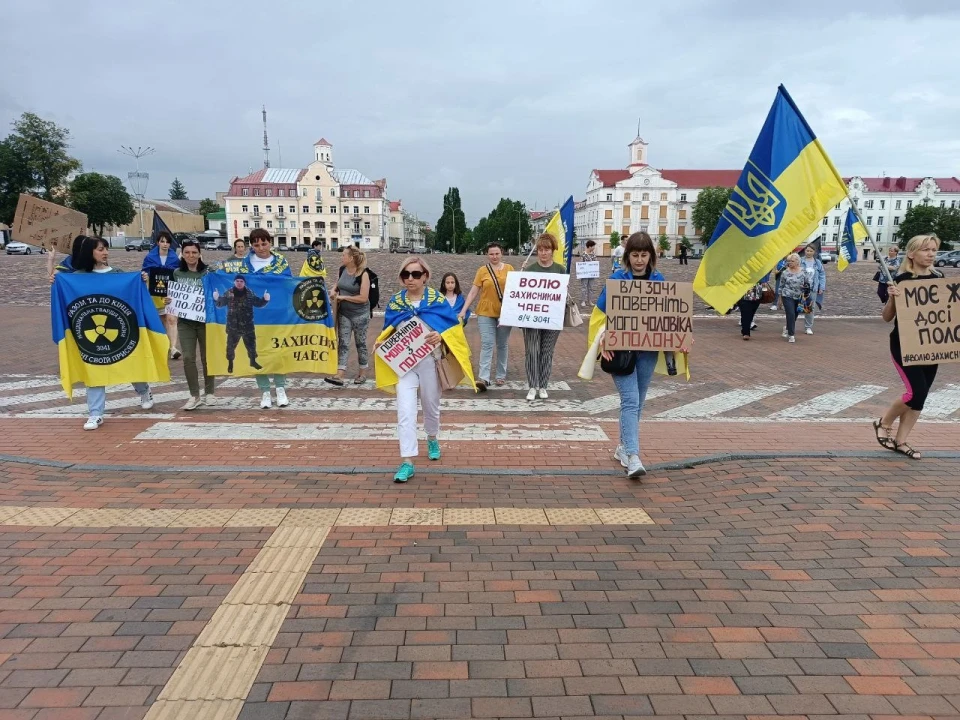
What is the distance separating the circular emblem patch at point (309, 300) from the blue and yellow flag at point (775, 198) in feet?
14.0

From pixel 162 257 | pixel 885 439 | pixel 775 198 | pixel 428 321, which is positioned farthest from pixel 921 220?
pixel 428 321

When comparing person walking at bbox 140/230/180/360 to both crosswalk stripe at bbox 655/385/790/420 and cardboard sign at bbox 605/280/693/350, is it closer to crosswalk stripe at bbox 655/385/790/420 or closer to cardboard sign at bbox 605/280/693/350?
cardboard sign at bbox 605/280/693/350

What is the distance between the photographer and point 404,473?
4848mm

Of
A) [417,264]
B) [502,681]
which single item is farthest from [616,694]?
[417,264]

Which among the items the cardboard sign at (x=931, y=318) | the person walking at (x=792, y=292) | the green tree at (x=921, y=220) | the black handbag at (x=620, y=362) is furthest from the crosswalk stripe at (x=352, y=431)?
the green tree at (x=921, y=220)

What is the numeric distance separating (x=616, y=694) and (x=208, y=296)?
6.03 meters

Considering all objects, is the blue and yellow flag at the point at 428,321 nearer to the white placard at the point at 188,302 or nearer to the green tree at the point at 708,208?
the white placard at the point at 188,302

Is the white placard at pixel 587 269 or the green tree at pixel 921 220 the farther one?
the green tree at pixel 921 220

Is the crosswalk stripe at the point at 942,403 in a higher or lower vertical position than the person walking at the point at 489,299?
lower

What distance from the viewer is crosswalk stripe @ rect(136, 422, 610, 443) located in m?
6.15

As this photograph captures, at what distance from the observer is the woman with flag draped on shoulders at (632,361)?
4.86m

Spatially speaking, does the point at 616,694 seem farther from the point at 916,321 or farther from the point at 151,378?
the point at 151,378

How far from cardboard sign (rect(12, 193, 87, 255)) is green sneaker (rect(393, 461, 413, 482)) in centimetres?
570

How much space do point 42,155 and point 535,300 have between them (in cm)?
8343
